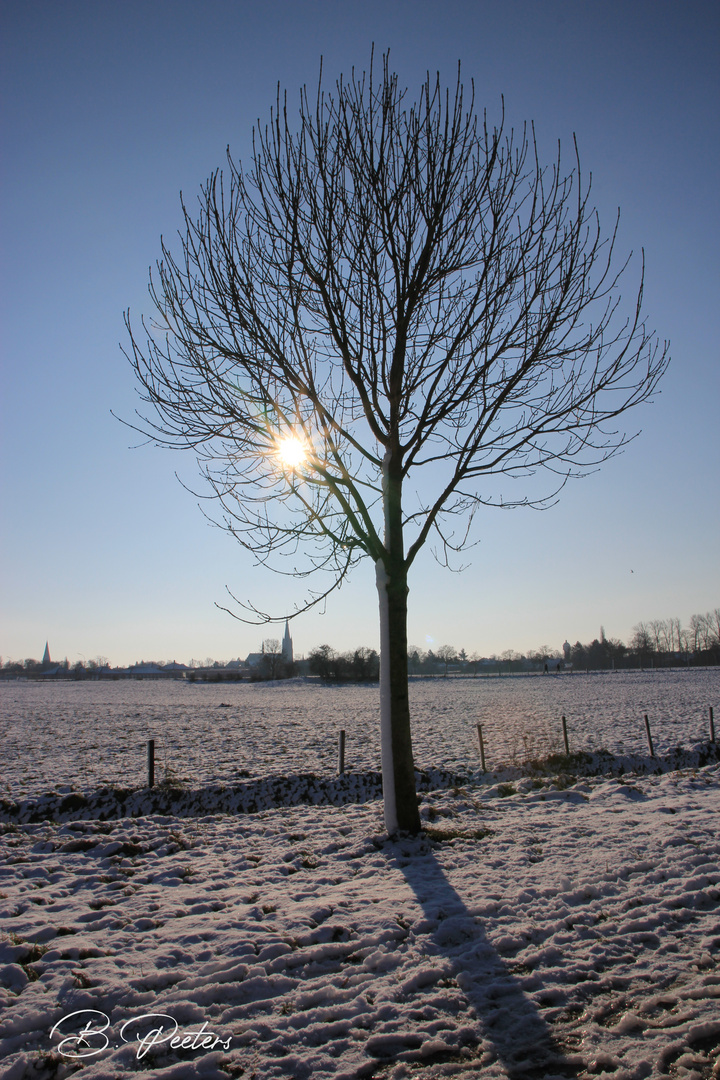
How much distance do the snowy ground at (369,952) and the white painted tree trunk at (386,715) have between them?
1.25 ft

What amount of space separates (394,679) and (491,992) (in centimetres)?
377

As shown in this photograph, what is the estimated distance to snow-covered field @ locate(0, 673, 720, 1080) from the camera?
3.02m

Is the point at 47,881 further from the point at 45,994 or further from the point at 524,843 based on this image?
the point at 524,843

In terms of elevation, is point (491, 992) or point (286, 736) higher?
point (491, 992)

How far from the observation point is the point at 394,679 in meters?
7.16

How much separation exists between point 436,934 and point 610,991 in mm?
1351

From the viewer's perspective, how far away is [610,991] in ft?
11.6

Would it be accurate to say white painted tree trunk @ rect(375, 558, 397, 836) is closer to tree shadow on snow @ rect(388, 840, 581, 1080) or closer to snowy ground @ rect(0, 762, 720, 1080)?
snowy ground @ rect(0, 762, 720, 1080)

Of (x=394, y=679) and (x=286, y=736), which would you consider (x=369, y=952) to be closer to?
(x=394, y=679)
